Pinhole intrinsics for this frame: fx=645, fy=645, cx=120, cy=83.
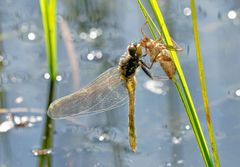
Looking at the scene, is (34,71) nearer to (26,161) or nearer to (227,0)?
(26,161)

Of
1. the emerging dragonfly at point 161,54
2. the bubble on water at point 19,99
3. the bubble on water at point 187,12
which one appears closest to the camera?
the emerging dragonfly at point 161,54

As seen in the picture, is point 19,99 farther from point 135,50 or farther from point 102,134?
point 135,50

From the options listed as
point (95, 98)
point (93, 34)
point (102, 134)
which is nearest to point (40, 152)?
point (102, 134)

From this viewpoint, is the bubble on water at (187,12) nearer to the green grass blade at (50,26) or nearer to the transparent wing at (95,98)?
the green grass blade at (50,26)

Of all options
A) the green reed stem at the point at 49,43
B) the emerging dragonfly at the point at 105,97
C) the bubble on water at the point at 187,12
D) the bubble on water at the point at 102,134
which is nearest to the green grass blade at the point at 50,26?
the green reed stem at the point at 49,43

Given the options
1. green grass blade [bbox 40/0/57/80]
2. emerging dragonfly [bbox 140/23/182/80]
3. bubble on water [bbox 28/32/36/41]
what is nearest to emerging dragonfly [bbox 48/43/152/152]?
emerging dragonfly [bbox 140/23/182/80]

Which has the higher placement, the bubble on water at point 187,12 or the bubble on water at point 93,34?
the bubble on water at point 187,12

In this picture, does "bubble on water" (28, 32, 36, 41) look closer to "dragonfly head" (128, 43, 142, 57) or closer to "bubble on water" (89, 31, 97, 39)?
"bubble on water" (89, 31, 97, 39)
